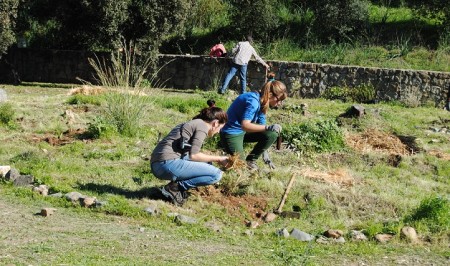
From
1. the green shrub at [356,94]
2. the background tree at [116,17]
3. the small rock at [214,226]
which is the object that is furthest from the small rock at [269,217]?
Result: the background tree at [116,17]

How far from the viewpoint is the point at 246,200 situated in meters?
8.90

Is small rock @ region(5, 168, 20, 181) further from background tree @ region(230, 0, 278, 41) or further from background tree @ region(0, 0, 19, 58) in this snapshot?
background tree @ region(230, 0, 278, 41)

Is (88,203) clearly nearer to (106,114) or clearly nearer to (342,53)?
(106,114)

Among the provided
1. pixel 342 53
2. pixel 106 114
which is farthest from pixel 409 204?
pixel 342 53

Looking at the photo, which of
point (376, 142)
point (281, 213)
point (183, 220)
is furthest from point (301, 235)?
point (376, 142)

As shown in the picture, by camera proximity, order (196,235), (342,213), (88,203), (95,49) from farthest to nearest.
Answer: (95,49)
(342,213)
(88,203)
(196,235)

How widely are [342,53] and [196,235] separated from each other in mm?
13550

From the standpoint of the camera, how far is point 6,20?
19.9 m

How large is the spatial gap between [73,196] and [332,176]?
3.67 meters

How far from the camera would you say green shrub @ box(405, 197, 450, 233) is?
7.69 m

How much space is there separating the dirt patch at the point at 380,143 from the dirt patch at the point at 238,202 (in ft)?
11.7

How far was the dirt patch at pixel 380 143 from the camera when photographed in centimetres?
1220

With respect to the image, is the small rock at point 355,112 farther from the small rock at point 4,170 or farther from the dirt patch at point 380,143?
the small rock at point 4,170

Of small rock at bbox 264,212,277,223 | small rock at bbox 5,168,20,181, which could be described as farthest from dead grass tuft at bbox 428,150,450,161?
small rock at bbox 5,168,20,181
